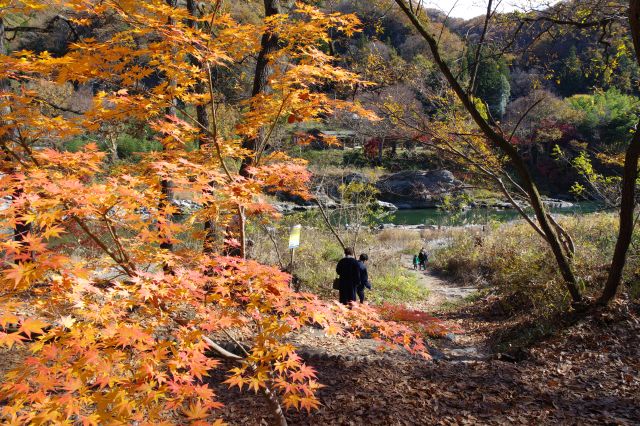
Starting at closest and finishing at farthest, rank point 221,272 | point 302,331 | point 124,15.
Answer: point 221,272, point 124,15, point 302,331

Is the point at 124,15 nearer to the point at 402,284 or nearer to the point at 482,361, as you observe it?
the point at 482,361

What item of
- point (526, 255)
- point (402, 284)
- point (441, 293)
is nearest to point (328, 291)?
point (402, 284)

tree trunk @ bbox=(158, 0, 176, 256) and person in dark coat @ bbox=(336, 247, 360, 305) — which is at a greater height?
tree trunk @ bbox=(158, 0, 176, 256)

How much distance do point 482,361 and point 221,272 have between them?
12.1 feet

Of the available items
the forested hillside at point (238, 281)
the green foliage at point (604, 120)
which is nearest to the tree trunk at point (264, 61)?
the forested hillside at point (238, 281)

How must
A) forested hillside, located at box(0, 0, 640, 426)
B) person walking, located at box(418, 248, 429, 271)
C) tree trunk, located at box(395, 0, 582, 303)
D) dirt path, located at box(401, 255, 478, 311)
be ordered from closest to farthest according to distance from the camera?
forested hillside, located at box(0, 0, 640, 426), tree trunk, located at box(395, 0, 582, 303), dirt path, located at box(401, 255, 478, 311), person walking, located at box(418, 248, 429, 271)

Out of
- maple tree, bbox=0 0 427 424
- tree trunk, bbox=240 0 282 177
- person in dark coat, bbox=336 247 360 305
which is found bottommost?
person in dark coat, bbox=336 247 360 305

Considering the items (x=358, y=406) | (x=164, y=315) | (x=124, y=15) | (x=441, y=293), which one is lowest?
(x=441, y=293)

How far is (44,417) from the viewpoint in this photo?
1979mm

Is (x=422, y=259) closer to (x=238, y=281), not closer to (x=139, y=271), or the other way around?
(x=238, y=281)

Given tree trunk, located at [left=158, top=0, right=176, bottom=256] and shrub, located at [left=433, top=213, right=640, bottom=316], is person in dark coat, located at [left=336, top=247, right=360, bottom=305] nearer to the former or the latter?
tree trunk, located at [left=158, top=0, right=176, bottom=256]

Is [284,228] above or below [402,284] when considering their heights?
above

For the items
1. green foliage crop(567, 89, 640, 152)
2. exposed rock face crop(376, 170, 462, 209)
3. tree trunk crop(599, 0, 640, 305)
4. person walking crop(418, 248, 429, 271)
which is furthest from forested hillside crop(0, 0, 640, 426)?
Answer: green foliage crop(567, 89, 640, 152)

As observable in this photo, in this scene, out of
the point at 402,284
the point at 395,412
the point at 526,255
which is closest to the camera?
the point at 395,412
